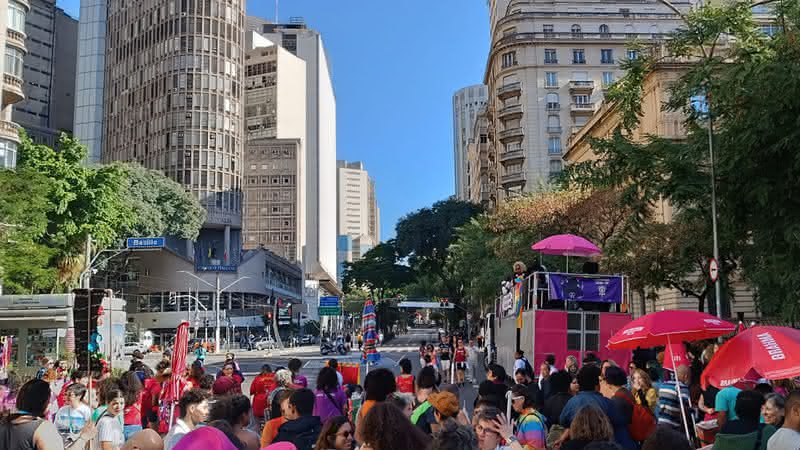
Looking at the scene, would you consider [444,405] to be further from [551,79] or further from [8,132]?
[551,79]

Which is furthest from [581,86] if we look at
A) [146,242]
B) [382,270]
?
[146,242]

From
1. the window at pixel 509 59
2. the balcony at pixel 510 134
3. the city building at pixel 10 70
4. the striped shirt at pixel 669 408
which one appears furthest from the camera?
the window at pixel 509 59

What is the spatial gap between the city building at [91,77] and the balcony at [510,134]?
5513 centimetres

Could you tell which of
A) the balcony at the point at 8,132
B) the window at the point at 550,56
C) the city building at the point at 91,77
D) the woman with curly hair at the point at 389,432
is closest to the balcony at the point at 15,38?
the balcony at the point at 8,132

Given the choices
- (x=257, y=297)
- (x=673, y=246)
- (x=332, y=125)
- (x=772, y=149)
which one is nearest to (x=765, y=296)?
(x=772, y=149)

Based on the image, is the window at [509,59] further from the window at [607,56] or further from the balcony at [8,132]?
the balcony at [8,132]

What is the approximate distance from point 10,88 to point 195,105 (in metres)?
51.5

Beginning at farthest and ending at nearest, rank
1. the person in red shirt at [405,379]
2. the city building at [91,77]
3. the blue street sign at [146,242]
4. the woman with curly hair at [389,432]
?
the city building at [91,77], the blue street sign at [146,242], the person in red shirt at [405,379], the woman with curly hair at [389,432]

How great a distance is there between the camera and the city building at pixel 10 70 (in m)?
38.6

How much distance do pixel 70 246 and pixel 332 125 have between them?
433ft

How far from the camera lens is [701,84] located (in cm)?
1611

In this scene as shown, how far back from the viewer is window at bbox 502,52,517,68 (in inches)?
2859

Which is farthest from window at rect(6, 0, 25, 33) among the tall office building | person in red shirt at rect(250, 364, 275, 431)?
the tall office building

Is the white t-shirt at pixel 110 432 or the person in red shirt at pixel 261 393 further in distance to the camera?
the person in red shirt at pixel 261 393
